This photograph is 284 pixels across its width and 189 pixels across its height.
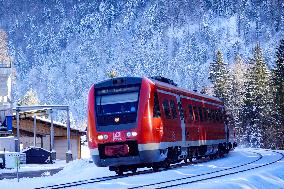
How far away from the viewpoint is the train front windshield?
63.6 feet

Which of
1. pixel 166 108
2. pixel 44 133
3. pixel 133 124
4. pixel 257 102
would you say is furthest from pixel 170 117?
pixel 257 102

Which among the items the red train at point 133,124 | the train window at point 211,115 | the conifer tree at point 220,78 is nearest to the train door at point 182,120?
the red train at point 133,124

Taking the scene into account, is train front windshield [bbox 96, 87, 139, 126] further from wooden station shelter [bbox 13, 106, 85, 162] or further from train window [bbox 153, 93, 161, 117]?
wooden station shelter [bbox 13, 106, 85, 162]

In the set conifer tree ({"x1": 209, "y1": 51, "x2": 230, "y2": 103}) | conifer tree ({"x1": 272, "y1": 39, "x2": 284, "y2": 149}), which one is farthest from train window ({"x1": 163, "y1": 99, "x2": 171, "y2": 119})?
conifer tree ({"x1": 209, "y1": 51, "x2": 230, "y2": 103})

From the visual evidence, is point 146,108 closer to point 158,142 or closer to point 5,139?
point 158,142

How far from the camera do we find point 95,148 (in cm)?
1967

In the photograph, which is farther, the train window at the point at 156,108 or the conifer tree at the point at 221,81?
the conifer tree at the point at 221,81

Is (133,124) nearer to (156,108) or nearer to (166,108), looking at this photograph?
(156,108)

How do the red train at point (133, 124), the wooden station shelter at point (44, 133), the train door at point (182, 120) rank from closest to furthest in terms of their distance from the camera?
the red train at point (133, 124), the train door at point (182, 120), the wooden station shelter at point (44, 133)

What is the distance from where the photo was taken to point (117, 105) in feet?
64.4

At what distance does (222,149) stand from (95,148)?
494 inches

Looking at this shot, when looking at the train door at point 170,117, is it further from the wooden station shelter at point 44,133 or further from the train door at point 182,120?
the wooden station shelter at point 44,133

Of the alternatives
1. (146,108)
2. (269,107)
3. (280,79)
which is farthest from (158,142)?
(269,107)

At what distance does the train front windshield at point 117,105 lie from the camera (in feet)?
63.6
